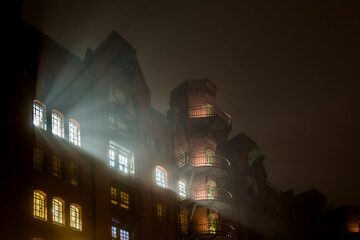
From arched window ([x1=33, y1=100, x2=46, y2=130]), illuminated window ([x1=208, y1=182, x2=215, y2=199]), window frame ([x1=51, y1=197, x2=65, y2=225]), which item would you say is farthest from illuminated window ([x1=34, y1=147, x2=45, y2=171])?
illuminated window ([x1=208, y1=182, x2=215, y2=199])

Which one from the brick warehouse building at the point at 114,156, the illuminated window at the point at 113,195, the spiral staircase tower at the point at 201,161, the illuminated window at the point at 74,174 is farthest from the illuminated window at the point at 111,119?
the spiral staircase tower at the point at 201,161

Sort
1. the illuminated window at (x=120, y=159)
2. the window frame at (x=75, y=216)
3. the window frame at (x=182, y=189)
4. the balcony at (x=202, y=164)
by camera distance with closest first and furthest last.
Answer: the window frame at (x=75, y=216)
the illuminated window at (x=120, y=159)
the window frame at (x=182, y=189)
the balcony at (x=202, y=164)

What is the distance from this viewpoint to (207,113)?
51.8m

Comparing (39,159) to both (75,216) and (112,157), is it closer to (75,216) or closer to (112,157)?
(75,216)

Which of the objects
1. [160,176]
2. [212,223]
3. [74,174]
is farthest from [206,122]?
[74,174]

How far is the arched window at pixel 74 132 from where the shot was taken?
38781mm

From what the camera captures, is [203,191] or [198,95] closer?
[203,191]

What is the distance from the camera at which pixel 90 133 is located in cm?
3991

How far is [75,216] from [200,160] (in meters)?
16.1

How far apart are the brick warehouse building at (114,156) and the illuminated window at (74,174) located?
0.07 meters

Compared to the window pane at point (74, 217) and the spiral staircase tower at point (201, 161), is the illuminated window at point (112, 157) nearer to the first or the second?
the window pane at point (74, 217)

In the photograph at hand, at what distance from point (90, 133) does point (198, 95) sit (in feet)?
49.4

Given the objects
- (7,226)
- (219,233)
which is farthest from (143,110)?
(7,226)

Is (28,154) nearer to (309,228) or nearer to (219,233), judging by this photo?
(219,233)
